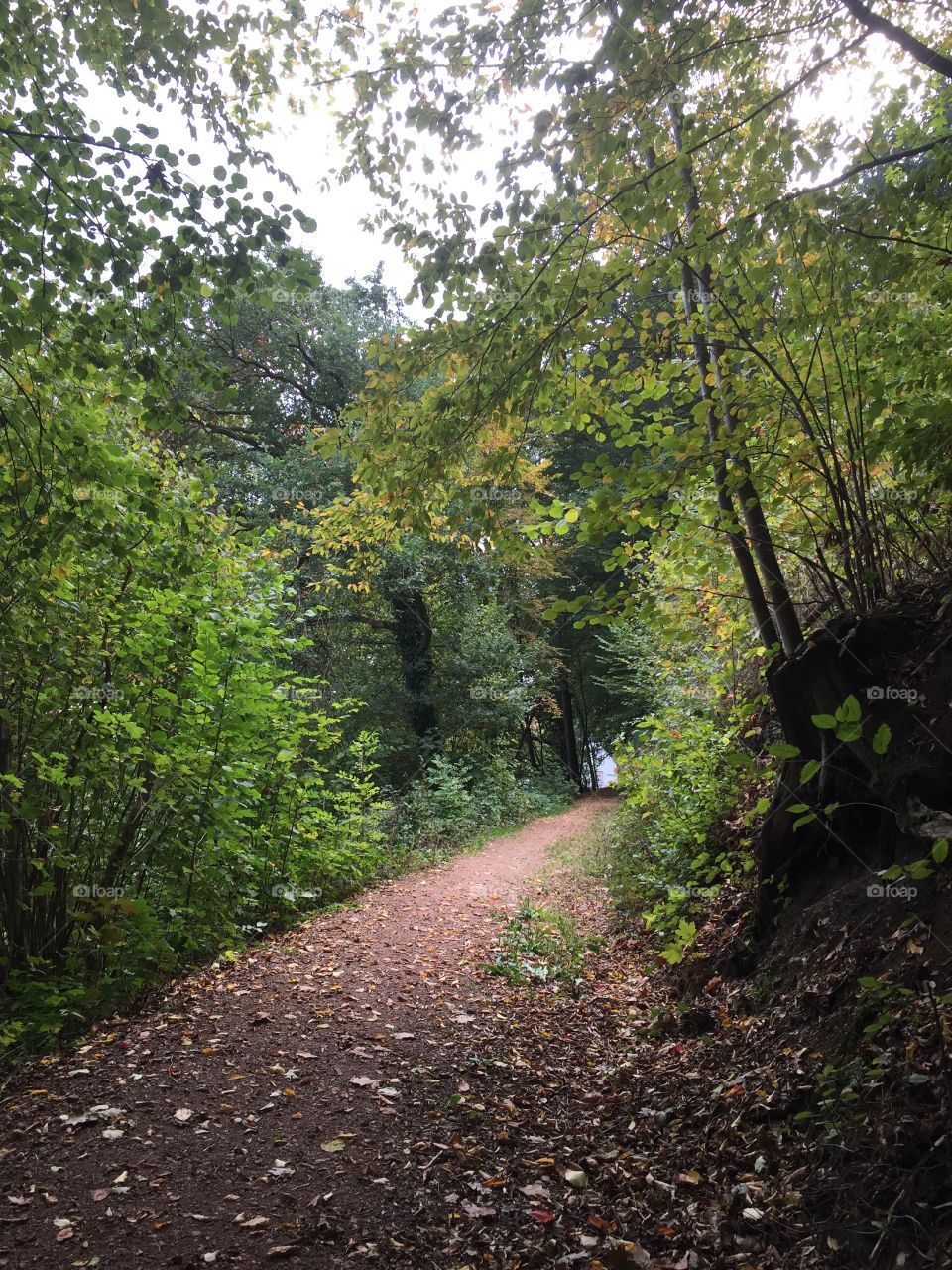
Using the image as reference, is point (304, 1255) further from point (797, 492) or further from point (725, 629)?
point (725, 629)

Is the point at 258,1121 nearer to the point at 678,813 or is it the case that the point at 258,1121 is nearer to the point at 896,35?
the point at 678,813

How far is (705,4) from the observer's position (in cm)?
335

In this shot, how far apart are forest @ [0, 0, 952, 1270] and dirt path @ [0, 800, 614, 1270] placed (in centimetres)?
2

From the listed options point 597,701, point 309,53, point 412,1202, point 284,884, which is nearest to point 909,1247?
point 412,1202

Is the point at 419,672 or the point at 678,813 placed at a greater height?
the point at 419,672

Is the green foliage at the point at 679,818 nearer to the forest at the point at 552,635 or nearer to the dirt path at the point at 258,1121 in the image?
the forest at the point at 552,635

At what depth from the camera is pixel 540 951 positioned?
6.42 m

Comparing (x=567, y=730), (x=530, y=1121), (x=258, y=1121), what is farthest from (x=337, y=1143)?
(x=567, y=730)

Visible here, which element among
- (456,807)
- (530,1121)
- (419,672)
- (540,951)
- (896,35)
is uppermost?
(896,35)

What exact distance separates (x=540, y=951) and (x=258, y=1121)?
337 centimetres

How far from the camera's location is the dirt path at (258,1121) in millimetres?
2756

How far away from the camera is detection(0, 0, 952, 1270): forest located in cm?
295

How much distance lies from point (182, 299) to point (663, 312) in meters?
2.88

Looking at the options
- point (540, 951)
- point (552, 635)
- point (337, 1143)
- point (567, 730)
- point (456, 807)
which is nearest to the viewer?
point (337, 1143)
